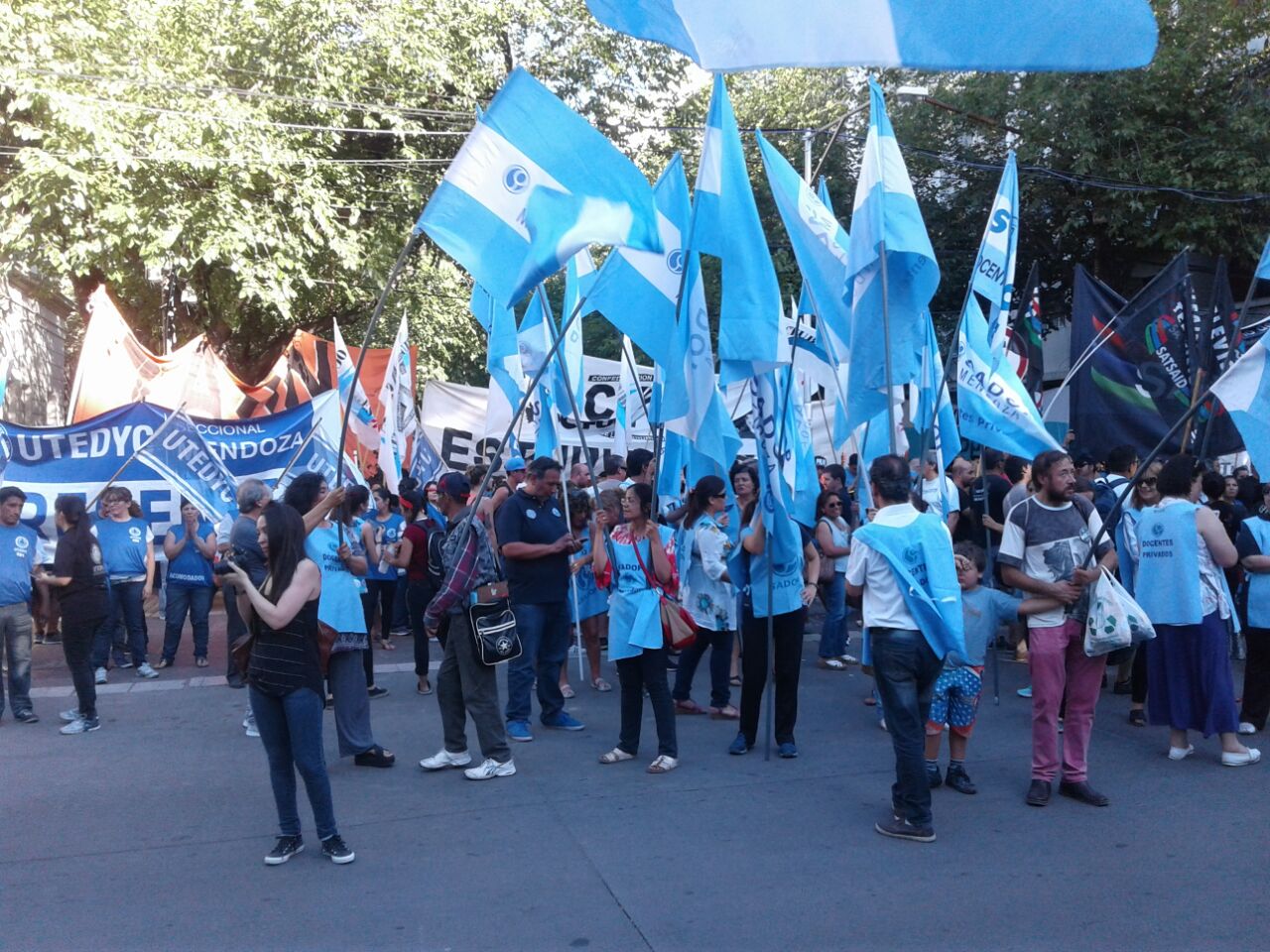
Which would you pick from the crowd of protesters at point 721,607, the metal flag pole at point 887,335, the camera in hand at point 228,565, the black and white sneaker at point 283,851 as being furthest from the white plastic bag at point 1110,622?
the camera in hand at point 228,565

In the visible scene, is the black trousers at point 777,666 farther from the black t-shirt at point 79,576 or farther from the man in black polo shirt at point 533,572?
the black t-shirt at point 79,576

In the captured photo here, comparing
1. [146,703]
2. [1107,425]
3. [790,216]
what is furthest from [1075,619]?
[146,703]

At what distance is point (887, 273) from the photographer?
6387mm

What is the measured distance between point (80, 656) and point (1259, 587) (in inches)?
304

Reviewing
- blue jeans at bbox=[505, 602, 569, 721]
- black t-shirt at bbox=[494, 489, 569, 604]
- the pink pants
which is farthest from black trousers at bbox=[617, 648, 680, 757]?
the pink pants

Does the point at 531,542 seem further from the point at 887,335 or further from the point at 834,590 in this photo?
the point at 834,590

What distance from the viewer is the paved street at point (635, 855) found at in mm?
4527

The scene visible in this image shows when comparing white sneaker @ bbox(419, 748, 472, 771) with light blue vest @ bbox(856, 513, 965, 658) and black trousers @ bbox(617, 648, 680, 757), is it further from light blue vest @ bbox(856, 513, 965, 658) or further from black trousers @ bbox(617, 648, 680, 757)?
light blue vest @ bbox(856, 513, 965, 658)

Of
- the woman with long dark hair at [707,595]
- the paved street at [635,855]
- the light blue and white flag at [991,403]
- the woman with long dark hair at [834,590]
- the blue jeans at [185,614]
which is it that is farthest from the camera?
the blue jeans at [185,614]

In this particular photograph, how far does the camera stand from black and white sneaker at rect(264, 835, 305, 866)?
531 cm

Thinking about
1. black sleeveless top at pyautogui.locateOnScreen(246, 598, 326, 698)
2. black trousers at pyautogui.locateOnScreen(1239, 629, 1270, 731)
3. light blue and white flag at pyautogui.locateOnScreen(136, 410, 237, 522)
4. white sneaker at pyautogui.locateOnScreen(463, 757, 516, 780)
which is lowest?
white sneaker at pyautogui.locateOnScreen(463, 757, 516, 780)

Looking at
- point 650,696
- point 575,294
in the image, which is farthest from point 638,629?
point 575,294

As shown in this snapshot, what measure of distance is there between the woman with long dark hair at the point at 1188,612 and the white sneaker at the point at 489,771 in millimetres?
3780

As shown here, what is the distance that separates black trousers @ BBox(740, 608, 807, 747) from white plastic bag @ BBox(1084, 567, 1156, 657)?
1.68 meters
